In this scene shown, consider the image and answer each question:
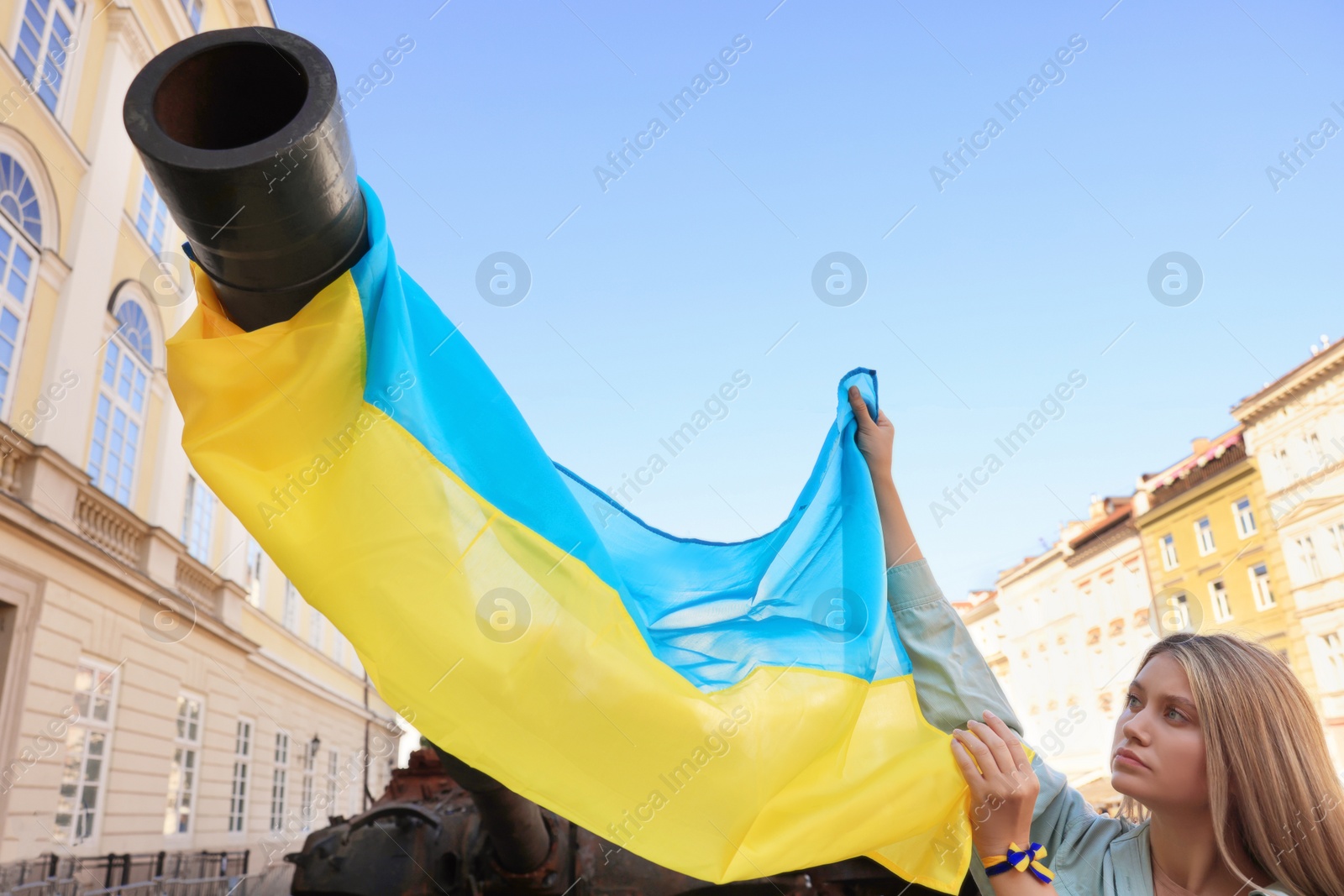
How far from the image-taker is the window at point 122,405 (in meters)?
13.1

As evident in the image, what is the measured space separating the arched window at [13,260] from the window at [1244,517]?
31.1 meters

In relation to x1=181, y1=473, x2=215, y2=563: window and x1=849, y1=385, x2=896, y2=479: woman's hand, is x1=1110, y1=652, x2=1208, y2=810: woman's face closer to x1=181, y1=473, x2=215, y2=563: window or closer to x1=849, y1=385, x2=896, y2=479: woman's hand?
x1=849, y1=385, x2=896, y2=479: woman's hand

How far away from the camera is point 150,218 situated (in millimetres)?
15609

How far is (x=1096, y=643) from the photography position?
36281 mm

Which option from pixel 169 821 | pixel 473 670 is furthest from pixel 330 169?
pixel 169 821

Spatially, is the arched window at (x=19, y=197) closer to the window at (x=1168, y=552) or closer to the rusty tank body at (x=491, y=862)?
the rusty tank body at (x=491, y=862)

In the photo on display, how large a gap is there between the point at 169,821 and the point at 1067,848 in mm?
15820

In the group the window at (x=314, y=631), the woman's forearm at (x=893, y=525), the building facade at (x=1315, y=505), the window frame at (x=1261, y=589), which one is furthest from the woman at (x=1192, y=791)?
the window frame at (x=1261, y=589)

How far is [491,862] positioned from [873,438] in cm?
200

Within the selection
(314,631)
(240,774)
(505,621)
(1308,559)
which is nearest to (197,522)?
(240,774)

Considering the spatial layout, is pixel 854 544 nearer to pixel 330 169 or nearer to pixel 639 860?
pixel 639 860

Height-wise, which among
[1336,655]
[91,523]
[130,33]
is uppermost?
[130,33]

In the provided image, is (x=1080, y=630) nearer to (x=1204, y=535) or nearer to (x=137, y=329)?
(x=1204, y=535)

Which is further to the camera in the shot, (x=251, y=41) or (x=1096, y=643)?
(x=1096, y=643)
